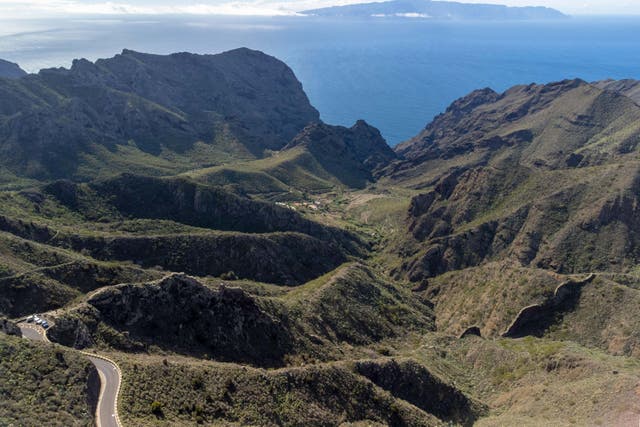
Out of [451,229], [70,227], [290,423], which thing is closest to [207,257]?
[70,227]

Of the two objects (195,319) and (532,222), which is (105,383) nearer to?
(195,319)

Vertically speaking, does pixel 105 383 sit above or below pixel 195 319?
above

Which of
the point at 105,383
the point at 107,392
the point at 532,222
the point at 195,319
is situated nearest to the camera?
the point at 107,392

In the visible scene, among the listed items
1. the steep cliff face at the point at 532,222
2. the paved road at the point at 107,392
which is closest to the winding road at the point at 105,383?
the paved road at the point at 107,392

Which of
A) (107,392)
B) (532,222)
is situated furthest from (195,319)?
(532,222)

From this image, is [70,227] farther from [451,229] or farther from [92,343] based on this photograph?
[451,229]

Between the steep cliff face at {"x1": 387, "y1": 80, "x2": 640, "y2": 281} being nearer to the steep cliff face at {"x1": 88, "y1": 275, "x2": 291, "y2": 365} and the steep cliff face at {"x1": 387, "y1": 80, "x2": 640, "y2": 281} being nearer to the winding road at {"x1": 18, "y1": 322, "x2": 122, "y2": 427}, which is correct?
the steep cliff face at {"x1": 88, "y1": 275, "x2": 291, "y2": 365}

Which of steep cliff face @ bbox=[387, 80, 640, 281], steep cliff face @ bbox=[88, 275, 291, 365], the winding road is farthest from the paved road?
steep cliff face @ bbox=[387, 80, 640, 281]

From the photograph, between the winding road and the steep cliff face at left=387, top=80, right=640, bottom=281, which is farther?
the steep cliff face at left=387, top=80, right=640, bottom=281

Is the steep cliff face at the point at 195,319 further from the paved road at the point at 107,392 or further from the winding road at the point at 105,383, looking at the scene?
the paved road at the point at 107,392
